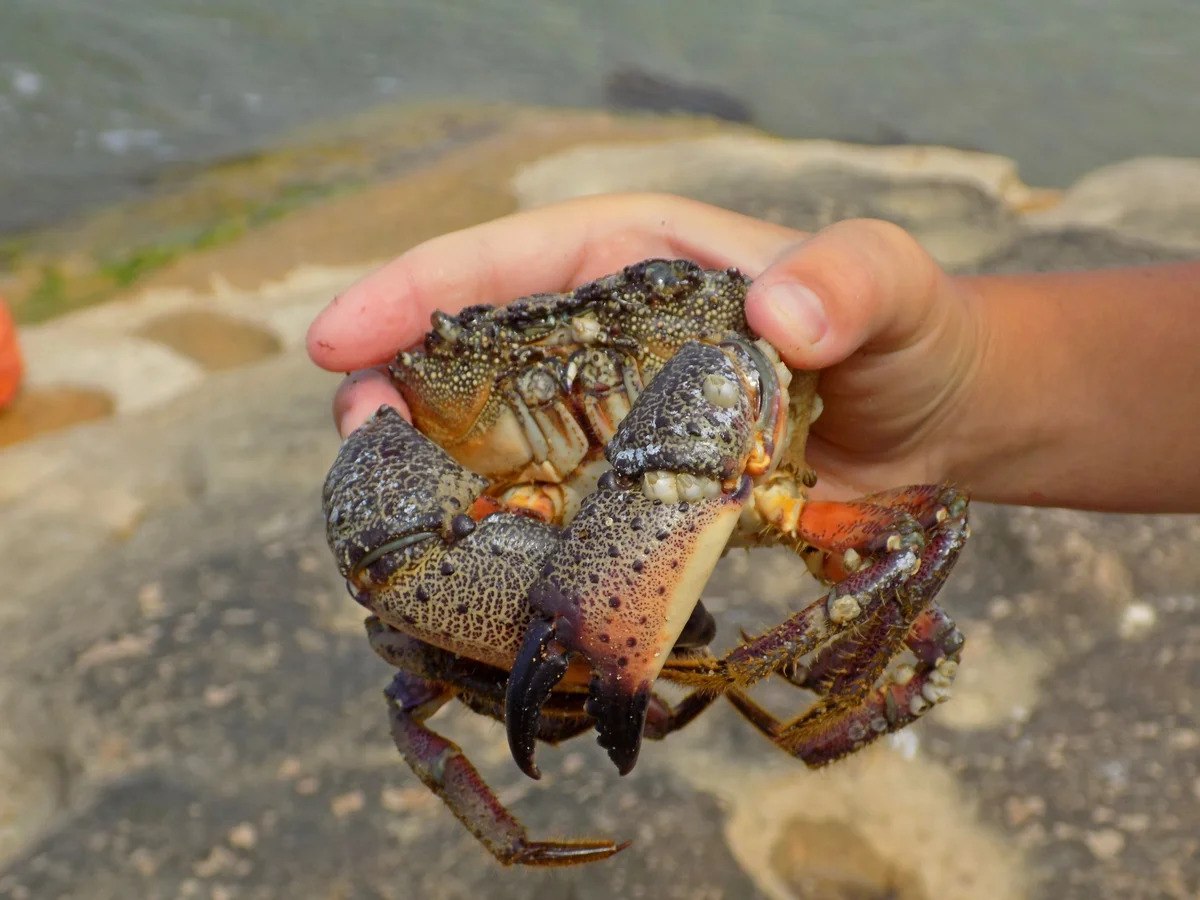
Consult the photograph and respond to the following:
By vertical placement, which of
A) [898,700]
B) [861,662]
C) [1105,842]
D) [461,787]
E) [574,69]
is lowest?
[574,69]

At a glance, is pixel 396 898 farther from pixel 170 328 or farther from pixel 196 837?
pixel 170 328

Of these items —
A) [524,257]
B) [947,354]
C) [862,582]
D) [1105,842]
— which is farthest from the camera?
[1105,842]

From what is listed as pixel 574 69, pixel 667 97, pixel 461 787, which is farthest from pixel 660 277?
pixel 574 69

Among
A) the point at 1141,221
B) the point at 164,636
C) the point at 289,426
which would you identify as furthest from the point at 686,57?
the point at 164,636

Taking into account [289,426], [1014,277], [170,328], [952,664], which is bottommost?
[170,328]

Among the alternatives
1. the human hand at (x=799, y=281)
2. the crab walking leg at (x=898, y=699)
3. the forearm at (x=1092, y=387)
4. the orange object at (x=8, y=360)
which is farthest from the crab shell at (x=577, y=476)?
the orange object at (x=8, y=360)

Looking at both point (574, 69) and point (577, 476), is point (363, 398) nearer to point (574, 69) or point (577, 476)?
point (577, 476)

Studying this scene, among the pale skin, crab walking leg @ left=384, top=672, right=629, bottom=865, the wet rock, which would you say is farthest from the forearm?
the wet rock

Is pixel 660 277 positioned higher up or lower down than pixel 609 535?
higher up
